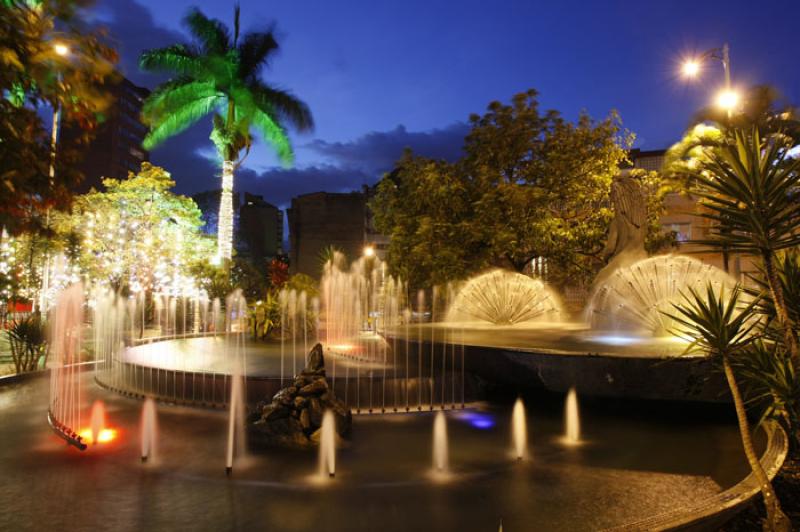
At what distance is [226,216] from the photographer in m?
24.7

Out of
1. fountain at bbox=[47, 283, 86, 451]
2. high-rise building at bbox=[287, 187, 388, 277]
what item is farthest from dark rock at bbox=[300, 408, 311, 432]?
high-rise building at bbox=[287, 187, 388, 277]

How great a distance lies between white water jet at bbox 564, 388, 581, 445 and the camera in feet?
22.8

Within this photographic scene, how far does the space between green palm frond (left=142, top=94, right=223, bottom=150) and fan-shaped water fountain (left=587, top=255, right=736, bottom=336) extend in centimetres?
2004

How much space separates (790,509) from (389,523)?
3.36m

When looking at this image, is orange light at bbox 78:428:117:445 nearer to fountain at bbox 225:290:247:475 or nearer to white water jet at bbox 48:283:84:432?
white water jet at bbox 48:283:84:432

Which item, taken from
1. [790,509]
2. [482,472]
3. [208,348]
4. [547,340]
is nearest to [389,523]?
[482,472]

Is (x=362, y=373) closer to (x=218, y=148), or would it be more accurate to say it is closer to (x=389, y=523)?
(x=389, y=523)

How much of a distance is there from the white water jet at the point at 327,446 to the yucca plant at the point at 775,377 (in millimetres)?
4098

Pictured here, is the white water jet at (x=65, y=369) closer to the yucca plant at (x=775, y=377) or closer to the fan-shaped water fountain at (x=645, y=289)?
the yucca plant at (x=775, y=377)

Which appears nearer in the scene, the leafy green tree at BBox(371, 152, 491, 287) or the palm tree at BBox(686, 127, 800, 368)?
the palm tree at BBox(686, 127, 800, 368)

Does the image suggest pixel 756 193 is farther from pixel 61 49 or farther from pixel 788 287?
pixel 61 49

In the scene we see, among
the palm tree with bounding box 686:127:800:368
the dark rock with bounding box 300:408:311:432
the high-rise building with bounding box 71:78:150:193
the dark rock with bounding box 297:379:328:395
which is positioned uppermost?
the high-rise building with bounding box 71:78:150:193

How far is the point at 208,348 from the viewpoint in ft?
48.0

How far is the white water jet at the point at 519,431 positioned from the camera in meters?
6.30
